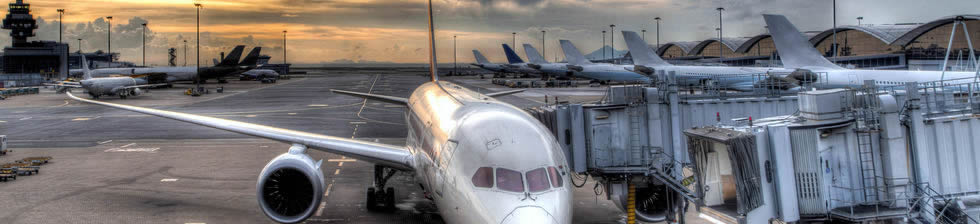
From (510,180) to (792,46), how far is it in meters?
50.3

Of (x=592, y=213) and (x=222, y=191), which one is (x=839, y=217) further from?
(x=222, y=191)

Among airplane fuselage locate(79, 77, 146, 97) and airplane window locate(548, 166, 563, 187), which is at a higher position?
airplane fuselage locate(79, 77, 146, 97)

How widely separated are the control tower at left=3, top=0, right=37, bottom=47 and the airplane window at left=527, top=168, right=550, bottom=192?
165948 mm

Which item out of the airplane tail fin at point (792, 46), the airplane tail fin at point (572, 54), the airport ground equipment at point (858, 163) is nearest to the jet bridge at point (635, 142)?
the airport ground equipment at point (858, 163)

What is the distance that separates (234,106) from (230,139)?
27755 mm

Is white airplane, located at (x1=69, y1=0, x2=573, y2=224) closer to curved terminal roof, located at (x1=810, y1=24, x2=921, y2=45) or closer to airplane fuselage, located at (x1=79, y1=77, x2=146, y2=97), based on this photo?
airplane fuselage, located at (x1=79, y1=77, x2=146, y2=97)

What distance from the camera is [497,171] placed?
38.4 feet

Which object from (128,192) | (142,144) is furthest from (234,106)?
(128,192)

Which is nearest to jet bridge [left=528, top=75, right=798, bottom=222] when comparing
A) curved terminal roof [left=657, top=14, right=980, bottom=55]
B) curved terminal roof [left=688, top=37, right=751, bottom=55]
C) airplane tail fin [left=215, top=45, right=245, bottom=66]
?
curved terminal roof [left=657, top=14, right=980, bottom=55]

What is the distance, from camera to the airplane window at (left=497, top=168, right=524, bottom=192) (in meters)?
11.4

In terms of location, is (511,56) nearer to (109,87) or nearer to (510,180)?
(109,87)

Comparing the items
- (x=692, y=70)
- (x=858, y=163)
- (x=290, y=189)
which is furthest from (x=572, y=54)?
(x=858, y=163)

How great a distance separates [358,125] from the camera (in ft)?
153

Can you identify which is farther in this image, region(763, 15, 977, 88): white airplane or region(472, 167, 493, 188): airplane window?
region(763, 15, 977, 88): white airplane
